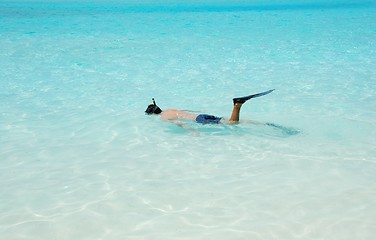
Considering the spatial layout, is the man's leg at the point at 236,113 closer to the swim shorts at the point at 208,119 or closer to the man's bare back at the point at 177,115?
the swim shorts at the point at 208,119

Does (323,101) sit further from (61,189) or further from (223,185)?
(61,189)

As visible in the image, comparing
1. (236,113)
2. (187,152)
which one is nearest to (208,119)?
(236,113)

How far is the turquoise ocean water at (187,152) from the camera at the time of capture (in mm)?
3979

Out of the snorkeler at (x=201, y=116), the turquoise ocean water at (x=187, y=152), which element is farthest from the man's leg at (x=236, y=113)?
the turquoise ocean water at (x=187, y=152)

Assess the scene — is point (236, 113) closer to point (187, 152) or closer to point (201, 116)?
point (201, 116)

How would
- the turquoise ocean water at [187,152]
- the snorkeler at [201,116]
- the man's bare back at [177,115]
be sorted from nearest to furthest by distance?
the turquoise ocean water at [187,152] < the snorkeler at [201,116] < the man's bare back at [177,115]

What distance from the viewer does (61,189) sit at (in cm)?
464

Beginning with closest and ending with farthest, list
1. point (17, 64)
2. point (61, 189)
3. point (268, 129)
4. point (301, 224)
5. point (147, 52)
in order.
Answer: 1. point (301, 224)
2. point (61, 189)
3. point (268, 129)
4. point (17, 64)
5. point (147, 52)

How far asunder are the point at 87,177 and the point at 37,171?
2.00ft

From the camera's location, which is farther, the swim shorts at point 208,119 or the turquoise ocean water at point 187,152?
the swim shorts at point 208,119

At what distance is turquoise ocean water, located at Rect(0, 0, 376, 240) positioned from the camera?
3.98 meters

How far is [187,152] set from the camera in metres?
5.54

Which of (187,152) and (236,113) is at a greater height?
(236,113)

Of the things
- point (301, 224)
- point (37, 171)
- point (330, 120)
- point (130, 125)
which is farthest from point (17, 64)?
point (301, 224)
